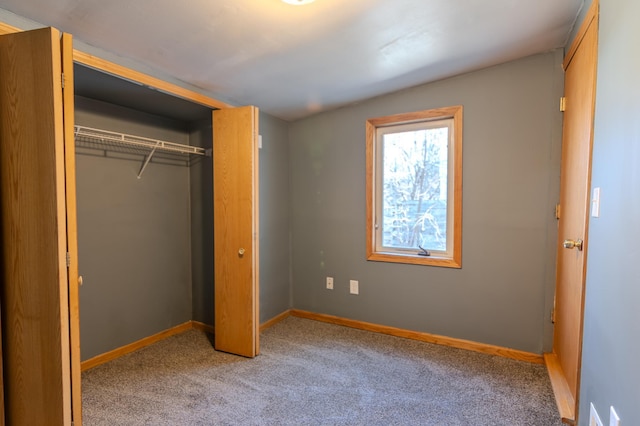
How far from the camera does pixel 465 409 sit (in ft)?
6.26

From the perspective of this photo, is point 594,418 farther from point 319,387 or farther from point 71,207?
point 71,207

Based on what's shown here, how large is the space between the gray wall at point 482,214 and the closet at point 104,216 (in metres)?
0.97

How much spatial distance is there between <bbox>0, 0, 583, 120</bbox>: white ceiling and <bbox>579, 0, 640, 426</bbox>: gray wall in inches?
24.0

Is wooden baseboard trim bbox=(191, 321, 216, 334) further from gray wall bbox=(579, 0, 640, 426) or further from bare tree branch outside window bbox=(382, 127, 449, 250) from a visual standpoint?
gray wall bbox=(579, 0, 640, 426)

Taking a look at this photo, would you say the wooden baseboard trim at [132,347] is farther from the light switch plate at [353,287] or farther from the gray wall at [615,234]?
the gray wall at [615,234]

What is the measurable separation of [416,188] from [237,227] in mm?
1525

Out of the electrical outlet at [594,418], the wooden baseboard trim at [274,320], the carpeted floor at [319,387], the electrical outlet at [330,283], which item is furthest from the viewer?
the electrical outlet at [330,283]

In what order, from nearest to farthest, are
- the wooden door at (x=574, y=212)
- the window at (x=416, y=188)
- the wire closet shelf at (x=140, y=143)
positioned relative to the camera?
the wooden door at (x=574, y=212) < the wire closet shelf at (x=140, y=143) < the window at (x=416, y=188)

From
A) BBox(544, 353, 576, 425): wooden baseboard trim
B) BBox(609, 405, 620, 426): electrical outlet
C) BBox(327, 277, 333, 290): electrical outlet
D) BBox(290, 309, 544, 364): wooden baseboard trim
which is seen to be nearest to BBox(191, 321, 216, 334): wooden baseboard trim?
BBox(290, 309, 544, 364): wooden baseboard trim

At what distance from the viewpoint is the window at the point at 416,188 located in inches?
107

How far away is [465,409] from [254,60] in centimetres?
242

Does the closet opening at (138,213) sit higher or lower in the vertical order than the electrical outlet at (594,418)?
higher

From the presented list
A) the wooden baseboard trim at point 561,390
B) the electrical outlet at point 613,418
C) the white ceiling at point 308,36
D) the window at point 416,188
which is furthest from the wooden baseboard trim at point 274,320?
the electrical outlet at point 613,418

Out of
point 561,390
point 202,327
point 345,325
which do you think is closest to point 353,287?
point 345,325
